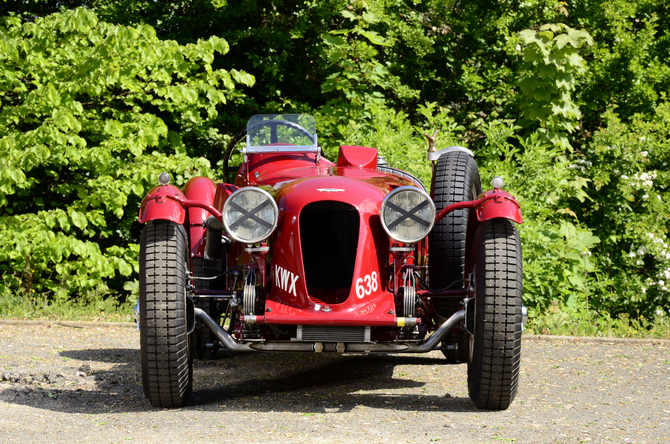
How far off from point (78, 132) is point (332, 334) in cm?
577

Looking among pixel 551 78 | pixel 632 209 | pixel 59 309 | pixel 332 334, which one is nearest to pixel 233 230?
pixel 332 334

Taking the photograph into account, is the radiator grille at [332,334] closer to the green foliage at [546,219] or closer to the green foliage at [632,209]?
the green foliage at [546,219]

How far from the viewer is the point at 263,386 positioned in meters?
5.57

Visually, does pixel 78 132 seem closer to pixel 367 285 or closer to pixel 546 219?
pixel 367 285

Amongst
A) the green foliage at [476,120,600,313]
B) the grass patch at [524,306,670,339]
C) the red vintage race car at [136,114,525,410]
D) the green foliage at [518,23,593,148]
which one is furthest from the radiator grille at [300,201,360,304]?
the green foliage at [518,23,593,148]

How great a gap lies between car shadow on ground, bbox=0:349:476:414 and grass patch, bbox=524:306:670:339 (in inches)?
75.0

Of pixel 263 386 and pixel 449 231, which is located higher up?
pixel 449 231

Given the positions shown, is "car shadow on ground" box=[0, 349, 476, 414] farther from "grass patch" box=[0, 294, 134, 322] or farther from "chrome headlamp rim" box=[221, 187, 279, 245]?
"grass patch" box=[0, 294, 134, 322]

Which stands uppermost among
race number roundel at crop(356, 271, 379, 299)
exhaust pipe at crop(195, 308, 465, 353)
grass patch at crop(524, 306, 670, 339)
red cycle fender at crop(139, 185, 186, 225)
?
red cycle fender at crop(139, 185, 186, 225)

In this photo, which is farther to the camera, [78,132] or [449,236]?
[78,132]

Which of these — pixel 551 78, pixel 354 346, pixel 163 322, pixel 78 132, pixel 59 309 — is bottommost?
pixel 59 309

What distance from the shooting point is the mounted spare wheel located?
17.9ft

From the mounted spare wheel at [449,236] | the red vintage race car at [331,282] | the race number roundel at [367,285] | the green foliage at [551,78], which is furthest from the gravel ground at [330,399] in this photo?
the green foliage at [551,78]

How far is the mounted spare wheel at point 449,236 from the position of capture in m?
5.46
